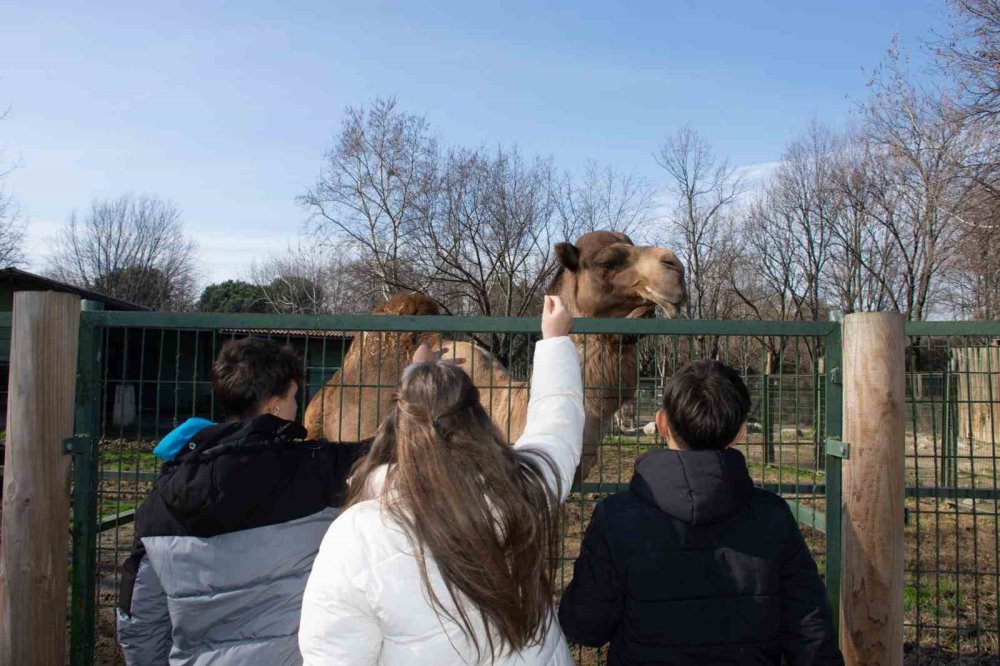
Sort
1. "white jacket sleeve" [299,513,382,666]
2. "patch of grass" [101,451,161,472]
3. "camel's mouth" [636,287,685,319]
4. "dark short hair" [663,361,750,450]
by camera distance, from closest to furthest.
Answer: "white jacket sleeve" [299,513,382,666] → "dark short hair" [663,361,750,450] → "patch of grass" [101,451,161,472] → "camel's mouth" [636,287,685,319]

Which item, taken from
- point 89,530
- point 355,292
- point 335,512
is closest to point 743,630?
point 335,512

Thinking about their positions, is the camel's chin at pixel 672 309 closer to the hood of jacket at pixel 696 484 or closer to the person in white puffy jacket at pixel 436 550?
the hood of jacket at pixel 696 484

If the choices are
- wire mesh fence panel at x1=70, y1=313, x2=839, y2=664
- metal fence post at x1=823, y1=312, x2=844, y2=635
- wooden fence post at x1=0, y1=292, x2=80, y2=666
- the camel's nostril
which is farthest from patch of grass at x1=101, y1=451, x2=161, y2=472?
the camel's nostril

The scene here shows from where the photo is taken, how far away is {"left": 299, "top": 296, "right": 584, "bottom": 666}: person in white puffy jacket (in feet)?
5.49

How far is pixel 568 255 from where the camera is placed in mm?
6988

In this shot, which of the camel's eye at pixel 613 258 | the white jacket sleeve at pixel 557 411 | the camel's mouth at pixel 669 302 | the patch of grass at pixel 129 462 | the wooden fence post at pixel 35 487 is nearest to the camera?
the white jacket sleeve at pixel 557 411

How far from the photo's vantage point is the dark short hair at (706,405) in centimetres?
225

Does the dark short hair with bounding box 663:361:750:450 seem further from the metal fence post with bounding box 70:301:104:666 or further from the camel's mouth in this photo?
the camel's mouth

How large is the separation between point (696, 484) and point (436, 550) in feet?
2.75

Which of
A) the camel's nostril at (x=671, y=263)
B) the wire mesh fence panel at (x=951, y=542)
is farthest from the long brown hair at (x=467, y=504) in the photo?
the camel's nostril at (x=671, y=263)

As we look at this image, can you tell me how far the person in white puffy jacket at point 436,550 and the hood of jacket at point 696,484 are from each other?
44 centimetres

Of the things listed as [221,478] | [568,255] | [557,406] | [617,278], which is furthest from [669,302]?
[221,478]

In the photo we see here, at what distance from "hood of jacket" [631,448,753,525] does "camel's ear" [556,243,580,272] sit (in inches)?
190

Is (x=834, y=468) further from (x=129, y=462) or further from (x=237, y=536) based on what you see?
(x=129, y=462)
